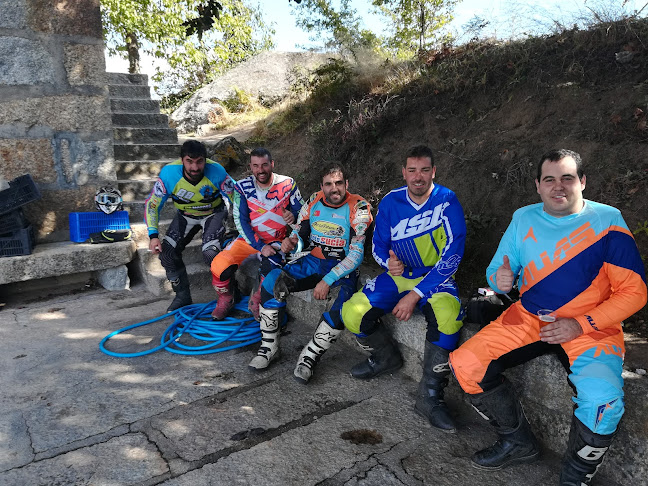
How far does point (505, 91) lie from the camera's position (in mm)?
5285

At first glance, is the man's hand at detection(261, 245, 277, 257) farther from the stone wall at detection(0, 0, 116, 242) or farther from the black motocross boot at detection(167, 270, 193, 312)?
the stone wall at detection(0, 0, 116, 242)

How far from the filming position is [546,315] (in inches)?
93.2

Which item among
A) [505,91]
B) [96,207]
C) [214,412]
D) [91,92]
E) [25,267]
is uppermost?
[91,92]

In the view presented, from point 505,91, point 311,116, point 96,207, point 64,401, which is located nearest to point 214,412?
point 64,401

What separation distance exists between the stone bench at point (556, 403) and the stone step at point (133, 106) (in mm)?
7227

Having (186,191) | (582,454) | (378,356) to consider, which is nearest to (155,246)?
(186,191)

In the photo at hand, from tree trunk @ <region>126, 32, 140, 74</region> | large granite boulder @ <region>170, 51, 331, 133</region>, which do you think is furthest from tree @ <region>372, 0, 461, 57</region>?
tree trunk @ <region>126, 32, 140, 74</region>

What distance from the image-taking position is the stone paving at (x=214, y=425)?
2.39 metres

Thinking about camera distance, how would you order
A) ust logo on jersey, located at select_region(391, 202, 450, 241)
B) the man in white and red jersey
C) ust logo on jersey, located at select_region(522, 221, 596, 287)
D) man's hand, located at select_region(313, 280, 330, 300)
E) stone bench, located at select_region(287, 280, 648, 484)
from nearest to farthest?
stone bench, located at select_region(287, 280, 648, 484) → ust logo on jersey, located at select_region(522, 221, 596, 287) → ust logo on jersey, located at select_region(391, 202, 450, 241) → man's hand, located at select_region(313, 280, 330, 300) → the man in white and red jersey

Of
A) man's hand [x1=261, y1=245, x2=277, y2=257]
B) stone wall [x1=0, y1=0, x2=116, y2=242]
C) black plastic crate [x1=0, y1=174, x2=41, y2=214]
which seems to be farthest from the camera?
stone wall [x1=0, y1=0, x2=116, y2=242]

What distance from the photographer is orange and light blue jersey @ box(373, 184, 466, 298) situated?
3.02 m

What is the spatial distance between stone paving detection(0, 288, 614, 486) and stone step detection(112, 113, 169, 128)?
5.08 meters

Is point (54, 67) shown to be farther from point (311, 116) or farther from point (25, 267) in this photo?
point (311, 116)

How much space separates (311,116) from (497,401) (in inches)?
237
